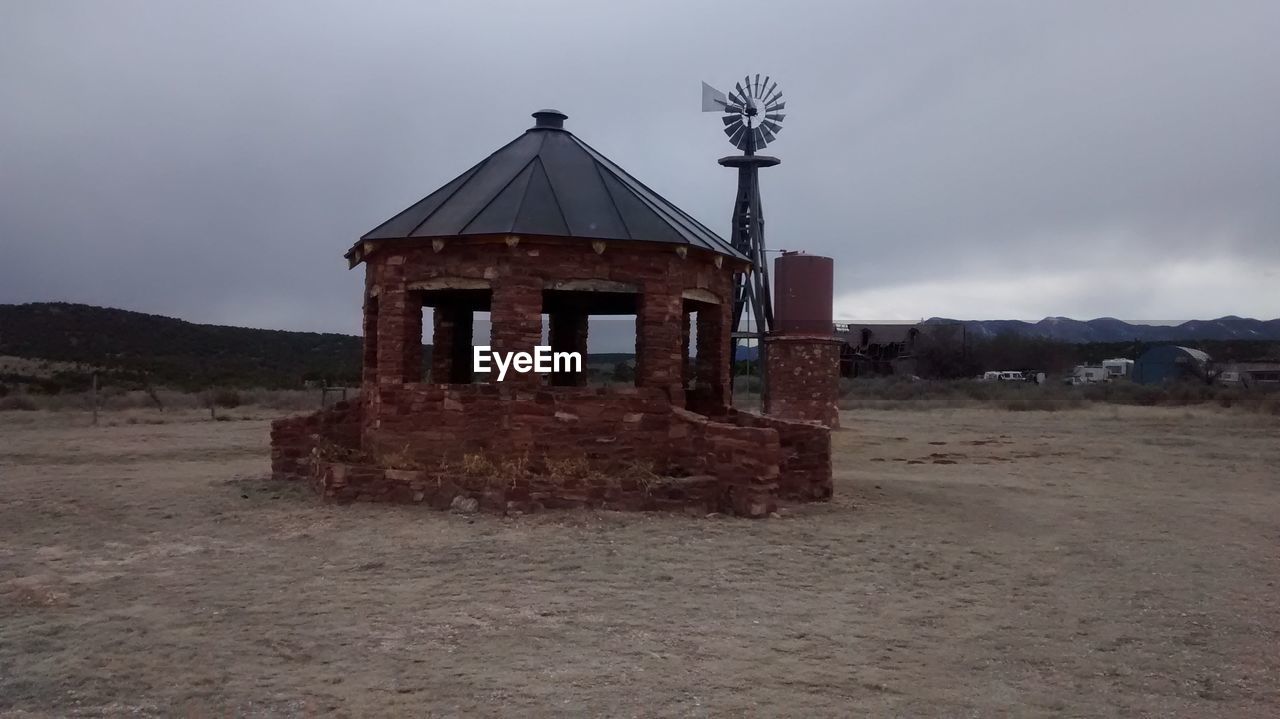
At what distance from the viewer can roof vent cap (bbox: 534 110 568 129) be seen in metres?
12.9

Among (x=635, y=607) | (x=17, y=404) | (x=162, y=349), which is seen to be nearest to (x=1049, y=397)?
(x=635, y=607)

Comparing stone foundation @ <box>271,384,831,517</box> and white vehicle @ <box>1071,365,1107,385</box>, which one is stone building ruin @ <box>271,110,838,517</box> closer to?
stone foundation @ <box>271,384,831,517</box>

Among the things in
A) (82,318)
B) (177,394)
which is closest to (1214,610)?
(177,394)

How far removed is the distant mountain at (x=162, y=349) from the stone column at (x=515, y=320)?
118 ft

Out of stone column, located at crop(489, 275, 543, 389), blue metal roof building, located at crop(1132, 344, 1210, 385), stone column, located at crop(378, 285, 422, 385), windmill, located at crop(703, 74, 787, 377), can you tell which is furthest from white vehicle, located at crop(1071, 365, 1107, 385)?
stone column, located at crop(378, 285, 422, 385)

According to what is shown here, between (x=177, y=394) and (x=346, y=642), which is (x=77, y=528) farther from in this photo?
(x=177, y=394)

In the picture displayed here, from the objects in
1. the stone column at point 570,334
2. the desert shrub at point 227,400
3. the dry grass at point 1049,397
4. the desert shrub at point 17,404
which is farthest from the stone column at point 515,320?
the dry grass at point 1049,397

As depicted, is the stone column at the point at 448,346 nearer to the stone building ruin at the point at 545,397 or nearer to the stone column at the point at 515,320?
the stone building ruin at the point at 545,397

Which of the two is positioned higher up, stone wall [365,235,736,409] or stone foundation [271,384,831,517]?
stone wall [365,235,736,409]

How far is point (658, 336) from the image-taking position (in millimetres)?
10609

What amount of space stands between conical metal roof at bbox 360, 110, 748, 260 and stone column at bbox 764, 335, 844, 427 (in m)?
9.89

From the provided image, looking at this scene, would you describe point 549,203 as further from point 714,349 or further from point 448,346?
point 448,346

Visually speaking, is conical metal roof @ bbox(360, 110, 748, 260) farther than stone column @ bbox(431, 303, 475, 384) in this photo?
No

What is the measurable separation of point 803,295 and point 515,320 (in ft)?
44.3
